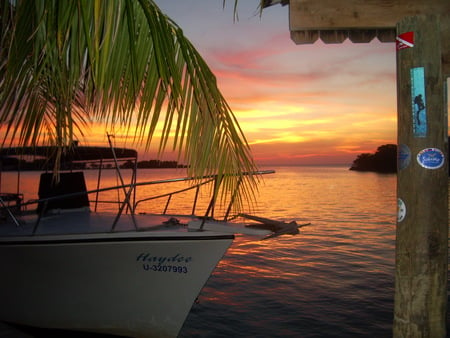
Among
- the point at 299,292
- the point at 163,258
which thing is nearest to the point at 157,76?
the point at 163,258

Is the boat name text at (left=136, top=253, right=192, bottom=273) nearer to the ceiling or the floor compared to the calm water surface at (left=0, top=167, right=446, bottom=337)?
nearer to the ceiling

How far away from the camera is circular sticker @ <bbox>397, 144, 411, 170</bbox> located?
282 centimetres

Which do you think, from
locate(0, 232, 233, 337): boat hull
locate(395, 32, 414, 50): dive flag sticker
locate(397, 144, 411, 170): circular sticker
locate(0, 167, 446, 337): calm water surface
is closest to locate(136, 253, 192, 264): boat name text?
locate(0, 232, 233, 337): boat hull

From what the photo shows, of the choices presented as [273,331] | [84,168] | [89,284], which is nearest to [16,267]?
[89,284]

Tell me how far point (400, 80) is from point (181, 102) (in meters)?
1.62

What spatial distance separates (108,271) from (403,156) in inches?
214

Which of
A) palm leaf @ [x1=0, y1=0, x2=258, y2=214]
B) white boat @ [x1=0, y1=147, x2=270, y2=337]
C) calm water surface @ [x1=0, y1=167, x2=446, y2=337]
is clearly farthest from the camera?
calm water surface @ [x1=0, y1=167, x2=446, y2=337]

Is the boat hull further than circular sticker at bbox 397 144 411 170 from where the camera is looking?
Yes

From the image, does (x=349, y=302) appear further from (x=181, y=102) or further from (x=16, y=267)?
(x=181, y=102)

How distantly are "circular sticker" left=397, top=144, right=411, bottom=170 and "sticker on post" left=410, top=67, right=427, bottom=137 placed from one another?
0.41 feet

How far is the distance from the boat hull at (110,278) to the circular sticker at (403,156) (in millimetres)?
3879

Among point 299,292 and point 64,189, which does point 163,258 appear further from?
point 299,292

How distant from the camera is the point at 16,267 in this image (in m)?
7.05

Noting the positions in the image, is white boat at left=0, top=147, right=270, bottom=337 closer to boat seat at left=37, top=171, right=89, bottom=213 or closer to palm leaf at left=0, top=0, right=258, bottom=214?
boat seat at left=37, top=171, right=89, bottom=213
